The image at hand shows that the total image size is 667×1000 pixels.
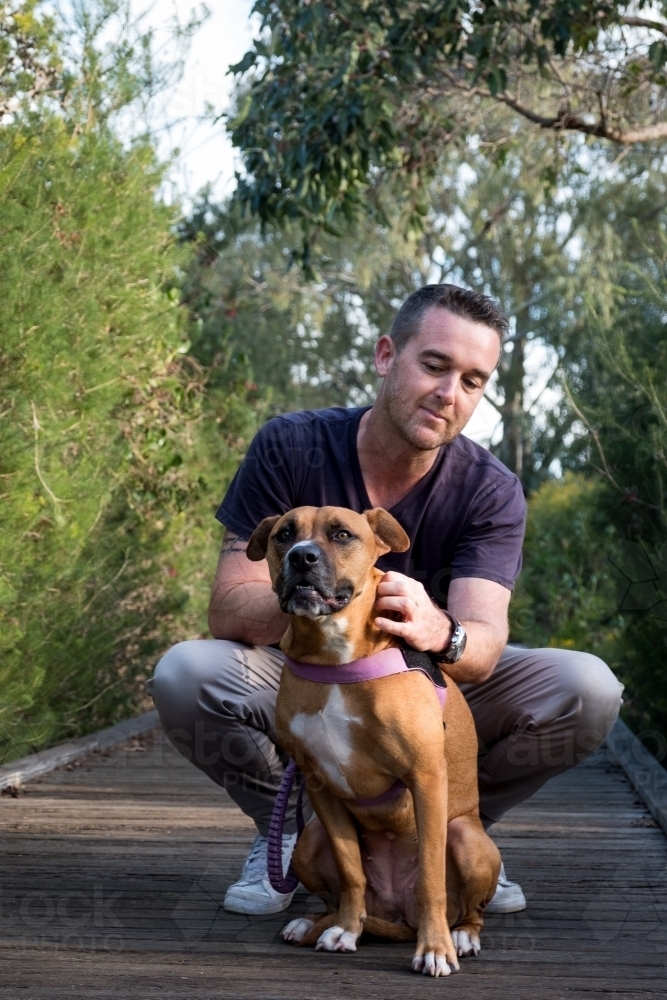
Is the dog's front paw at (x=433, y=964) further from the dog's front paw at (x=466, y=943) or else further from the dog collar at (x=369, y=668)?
the dog collar at (x=369, y=668)

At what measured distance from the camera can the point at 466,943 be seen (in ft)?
8.94

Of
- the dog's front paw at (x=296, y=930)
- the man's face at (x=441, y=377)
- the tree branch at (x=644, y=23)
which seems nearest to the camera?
the dog's front paw at (x=296, y=930)

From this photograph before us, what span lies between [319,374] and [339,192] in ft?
70.6

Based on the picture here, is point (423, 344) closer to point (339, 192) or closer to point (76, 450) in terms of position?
point (76, 450)

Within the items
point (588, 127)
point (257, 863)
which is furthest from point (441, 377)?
point (588, 127)

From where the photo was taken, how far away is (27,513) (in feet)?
14.7

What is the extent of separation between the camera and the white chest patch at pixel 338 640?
2.75 metres

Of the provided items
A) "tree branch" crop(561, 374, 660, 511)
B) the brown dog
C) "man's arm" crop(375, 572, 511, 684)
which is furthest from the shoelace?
"tree branch" crop(561, 374, 660, 511)

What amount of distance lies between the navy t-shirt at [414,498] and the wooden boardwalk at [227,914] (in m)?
1.00

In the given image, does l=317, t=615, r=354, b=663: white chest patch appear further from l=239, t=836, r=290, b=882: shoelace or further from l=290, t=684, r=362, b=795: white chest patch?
l=239, t=836, r=290, b=882: shoelace

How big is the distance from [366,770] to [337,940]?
0.43 m

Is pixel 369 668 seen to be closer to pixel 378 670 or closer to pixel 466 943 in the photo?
pixel 378 670

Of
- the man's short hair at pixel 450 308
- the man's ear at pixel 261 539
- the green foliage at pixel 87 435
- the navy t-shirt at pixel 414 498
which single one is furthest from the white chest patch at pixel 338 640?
the green foliage at pixel 87 435

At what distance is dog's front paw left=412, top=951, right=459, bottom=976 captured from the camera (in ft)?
8.31
